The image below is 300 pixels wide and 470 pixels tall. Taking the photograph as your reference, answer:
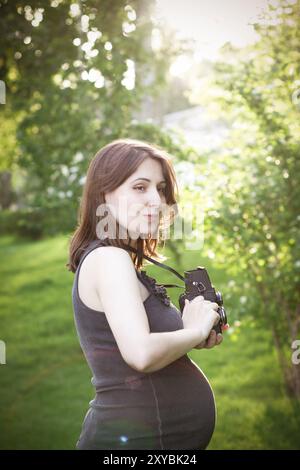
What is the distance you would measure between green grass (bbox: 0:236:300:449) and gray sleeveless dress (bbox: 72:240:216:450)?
6.65ft

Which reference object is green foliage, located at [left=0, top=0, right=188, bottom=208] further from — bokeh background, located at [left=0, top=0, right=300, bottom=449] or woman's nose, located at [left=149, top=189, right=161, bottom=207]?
woman's nose, located at [left=149, top=189, right=161, bottom=207]

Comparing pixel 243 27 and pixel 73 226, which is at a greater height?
pixel 243 27

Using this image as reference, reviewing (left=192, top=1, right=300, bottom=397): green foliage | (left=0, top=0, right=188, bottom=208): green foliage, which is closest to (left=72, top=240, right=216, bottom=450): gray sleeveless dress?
(left=192, top=1, right=300, bottom=397): green foliage

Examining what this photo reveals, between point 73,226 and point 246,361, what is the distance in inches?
82.1

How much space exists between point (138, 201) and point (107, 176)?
117mm

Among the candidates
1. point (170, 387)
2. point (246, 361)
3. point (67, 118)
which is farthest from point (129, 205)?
point (246, 361)

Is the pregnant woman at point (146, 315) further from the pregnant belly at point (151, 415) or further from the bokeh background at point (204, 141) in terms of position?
the bokeh background at point (204, 141)

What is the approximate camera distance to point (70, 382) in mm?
4770

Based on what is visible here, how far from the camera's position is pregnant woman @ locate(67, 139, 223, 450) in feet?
4.46

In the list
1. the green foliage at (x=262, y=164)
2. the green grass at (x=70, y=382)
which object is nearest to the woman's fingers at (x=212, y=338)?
the green foliage at (x=262, y=164)

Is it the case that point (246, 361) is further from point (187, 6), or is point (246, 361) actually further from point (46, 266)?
point (46, 266)

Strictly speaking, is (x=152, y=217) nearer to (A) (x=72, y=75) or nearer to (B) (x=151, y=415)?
(B) (x=151, y=415)

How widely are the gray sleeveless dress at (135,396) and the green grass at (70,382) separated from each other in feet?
6.65

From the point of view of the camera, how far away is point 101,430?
4.82ft
